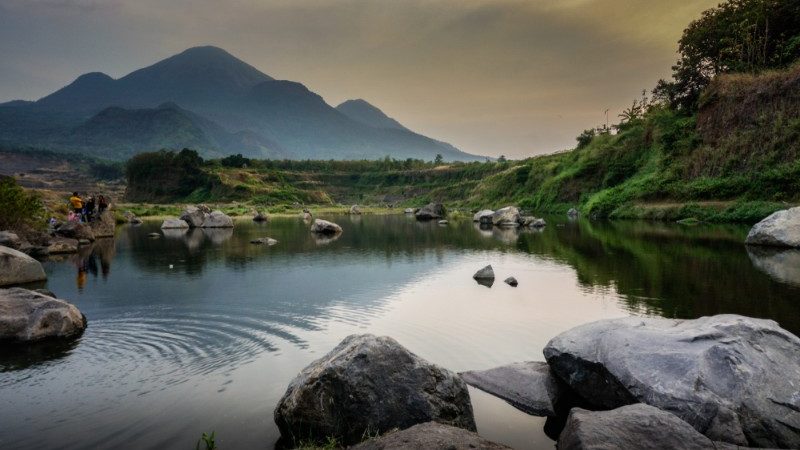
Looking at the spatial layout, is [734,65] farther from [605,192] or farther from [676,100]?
[605,192]

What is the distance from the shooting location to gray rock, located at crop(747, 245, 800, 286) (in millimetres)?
21281

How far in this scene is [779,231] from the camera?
103 ft

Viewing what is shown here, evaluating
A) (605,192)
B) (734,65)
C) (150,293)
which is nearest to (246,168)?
(605,192)

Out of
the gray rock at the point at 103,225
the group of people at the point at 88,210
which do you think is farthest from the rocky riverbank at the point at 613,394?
the group of people at the point at 88,210

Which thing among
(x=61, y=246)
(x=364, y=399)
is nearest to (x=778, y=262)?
(x=364, y=399)

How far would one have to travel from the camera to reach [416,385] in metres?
8.26

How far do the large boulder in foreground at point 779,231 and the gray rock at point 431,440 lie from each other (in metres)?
33.9

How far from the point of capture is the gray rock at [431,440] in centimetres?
626

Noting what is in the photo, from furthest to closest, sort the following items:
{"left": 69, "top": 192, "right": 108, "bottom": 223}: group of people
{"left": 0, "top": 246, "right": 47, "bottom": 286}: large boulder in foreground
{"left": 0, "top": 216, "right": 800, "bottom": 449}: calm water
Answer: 1. {"left": 69, "top": 192, "right": 108, "bottom": 223}: group of people
2. {"left": 0, "top": 246, "right": 47, "bottom": 286}: large boulder in foreground
3. {"left": 0, "top": 216, "right": 800, "bottom": 449}: calm water

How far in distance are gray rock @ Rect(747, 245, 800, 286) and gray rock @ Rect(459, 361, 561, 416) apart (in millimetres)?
15979

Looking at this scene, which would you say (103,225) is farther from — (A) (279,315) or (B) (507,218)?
(B) (507,218)

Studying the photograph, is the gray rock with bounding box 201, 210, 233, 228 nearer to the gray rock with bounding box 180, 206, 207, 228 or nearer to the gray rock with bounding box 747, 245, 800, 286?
the gray rock with bounding box 180, 206, 207, 228

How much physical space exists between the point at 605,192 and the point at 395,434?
7736 centimetres

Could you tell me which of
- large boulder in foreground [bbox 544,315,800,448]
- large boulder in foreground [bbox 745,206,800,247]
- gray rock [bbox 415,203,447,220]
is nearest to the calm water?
large boulder in foreground [bbox 745,206,800,247]
